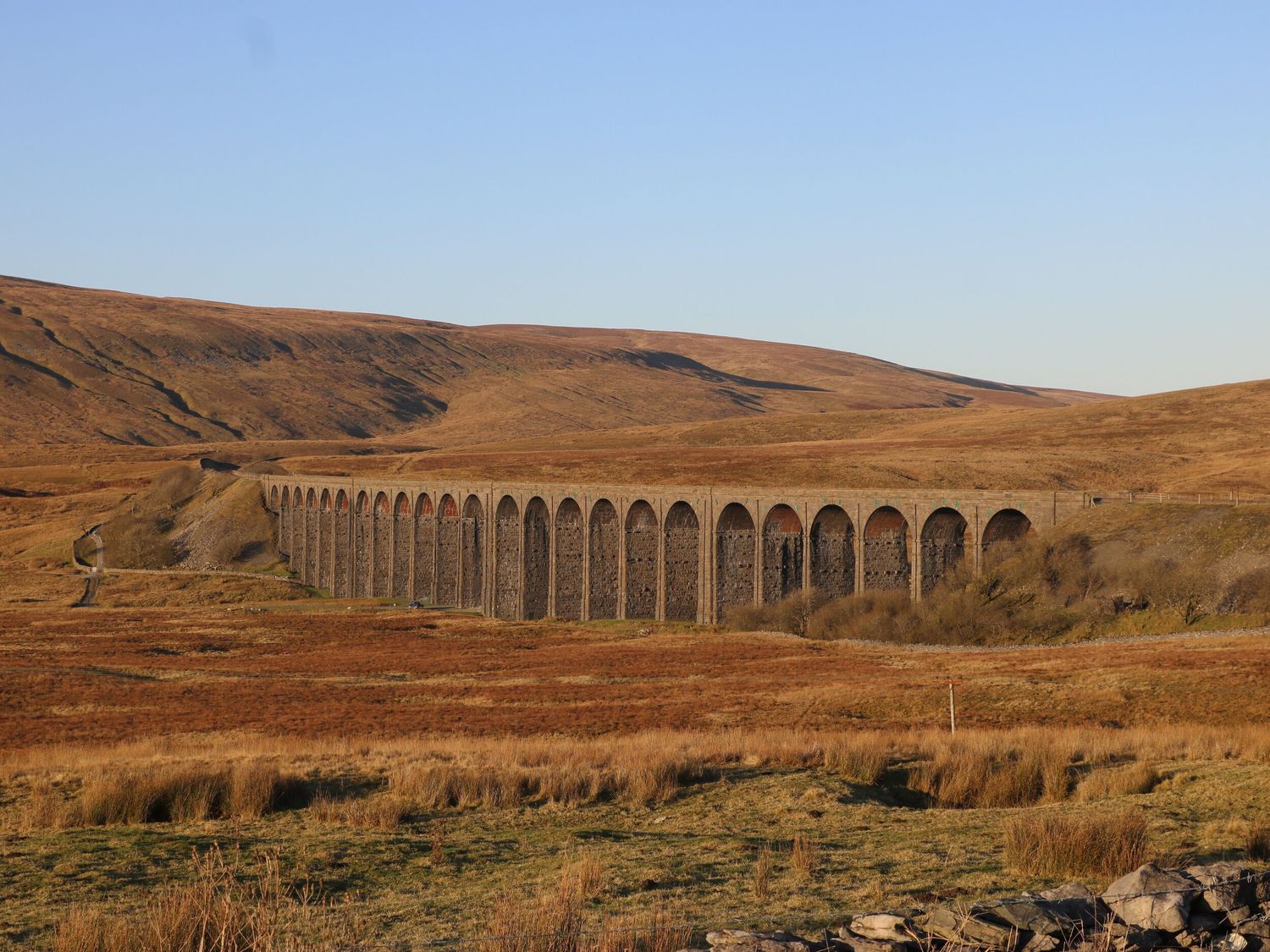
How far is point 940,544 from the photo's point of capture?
153 feet

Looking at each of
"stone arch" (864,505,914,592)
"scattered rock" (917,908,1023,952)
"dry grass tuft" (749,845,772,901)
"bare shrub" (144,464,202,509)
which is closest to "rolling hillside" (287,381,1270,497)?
"bare shrub" (144,464,202,509)

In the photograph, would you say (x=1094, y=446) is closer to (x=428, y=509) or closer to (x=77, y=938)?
(x=428, y=509)

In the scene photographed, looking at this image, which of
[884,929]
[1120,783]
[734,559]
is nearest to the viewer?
[884,929]

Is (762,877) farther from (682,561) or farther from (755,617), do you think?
(682,561)

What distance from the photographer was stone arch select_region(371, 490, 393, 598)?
80.1 metres

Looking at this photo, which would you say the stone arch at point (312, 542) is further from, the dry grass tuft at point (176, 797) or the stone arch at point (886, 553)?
the dry grass tuft at point (176, 797)

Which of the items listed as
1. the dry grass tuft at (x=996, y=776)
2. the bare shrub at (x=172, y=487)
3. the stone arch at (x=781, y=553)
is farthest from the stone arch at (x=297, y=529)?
the dry grass tuft at (x=996, y=776)

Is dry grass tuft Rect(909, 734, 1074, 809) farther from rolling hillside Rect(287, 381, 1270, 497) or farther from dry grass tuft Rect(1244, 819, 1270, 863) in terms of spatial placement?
rolling hillside Rect(287, 381, 1270, 497)

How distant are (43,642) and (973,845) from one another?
49.8 metres

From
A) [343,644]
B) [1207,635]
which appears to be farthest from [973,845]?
Result: [343,644]

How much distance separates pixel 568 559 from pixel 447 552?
41.1 feet

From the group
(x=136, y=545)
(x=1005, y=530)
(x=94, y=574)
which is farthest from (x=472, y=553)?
(x=136, y=545)

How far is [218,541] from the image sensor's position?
9775 centimetres

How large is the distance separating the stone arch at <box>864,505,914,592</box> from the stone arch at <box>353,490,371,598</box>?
139 feet
